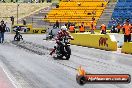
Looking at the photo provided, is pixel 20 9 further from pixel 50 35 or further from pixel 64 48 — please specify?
pixel 64 48

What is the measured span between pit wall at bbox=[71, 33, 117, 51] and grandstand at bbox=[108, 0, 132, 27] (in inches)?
982

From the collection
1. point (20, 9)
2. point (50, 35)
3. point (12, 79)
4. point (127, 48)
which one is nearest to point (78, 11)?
point (20, 9)

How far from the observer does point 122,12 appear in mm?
62656

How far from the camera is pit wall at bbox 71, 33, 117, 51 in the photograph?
28.6 meters

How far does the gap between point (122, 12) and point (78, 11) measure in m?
7.96

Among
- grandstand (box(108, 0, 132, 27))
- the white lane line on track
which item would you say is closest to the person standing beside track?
the white lane line on track

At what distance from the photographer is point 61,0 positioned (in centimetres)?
7631

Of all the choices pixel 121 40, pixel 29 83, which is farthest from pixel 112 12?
pixel 29 83

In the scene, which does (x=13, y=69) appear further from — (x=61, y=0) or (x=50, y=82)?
(x=61, y=0)

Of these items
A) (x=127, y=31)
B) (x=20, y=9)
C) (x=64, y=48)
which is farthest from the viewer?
(x=20, y=9)

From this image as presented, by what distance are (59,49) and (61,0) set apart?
56.8 meters

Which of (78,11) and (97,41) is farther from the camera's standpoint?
(78,11)

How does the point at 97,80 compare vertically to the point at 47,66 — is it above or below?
above

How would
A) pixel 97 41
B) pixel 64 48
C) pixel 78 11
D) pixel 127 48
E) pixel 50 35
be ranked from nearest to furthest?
pixel 64 48 < pixel 127 48 < pixel 97 41 < pixel 50 35 < pixel 78 11
